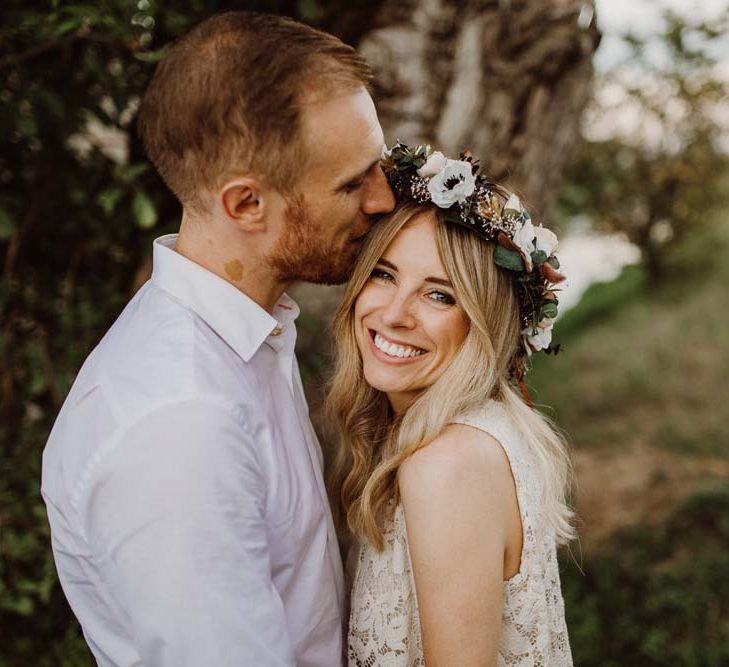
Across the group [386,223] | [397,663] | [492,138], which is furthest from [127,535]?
[492,138]

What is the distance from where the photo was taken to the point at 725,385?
25.4 ft

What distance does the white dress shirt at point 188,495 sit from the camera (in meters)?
1.58

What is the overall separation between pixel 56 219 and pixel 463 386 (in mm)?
2173

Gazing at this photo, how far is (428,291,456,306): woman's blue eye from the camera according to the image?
2.31 m

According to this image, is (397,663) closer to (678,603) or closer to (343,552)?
(343,552)

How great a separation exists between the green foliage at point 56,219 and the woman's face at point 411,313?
1.05 meters

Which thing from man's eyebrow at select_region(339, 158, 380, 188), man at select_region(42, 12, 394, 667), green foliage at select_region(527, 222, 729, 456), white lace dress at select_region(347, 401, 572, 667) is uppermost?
man's eyebrow at select_region(339, 158, 380, 188)

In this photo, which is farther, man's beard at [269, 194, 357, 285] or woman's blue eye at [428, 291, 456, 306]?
woman's blue eye at [428, 291, 456, 306]

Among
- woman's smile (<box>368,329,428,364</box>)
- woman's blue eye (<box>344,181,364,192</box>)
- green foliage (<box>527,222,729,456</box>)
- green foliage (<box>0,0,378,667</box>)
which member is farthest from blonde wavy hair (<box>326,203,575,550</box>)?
green foliage (<box>527,222,729,456</box>)

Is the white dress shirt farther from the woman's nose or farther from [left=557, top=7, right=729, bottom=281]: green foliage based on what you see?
[left=557, top=7, right=729, bottom=281]: green foliage

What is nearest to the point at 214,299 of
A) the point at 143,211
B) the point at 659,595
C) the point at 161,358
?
the point at 161,358

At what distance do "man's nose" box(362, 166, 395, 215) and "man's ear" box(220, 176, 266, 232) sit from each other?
1.21 ft

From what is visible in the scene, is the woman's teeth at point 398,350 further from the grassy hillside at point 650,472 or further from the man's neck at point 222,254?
the grassy hillside at point 650,472

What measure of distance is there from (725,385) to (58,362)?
6.75 metres
